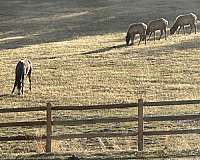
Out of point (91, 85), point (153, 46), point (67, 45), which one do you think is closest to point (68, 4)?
point (67, 45)

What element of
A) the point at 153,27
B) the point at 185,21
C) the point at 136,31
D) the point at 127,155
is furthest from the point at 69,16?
the point at 127,155

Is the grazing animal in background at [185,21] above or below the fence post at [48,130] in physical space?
above

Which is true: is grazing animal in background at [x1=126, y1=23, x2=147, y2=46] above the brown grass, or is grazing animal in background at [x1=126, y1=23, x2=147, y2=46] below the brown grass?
above

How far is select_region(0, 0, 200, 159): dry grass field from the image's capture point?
17.9 m

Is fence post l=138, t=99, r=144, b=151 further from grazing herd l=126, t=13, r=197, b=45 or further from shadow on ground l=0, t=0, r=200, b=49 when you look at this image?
shadow on ground l=0, t=0, r=200, b=49

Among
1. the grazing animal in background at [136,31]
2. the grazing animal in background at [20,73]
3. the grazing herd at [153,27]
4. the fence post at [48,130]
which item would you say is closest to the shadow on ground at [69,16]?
the grazing herd at [153,27]

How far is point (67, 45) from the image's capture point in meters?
43.7

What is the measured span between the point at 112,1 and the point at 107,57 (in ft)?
119

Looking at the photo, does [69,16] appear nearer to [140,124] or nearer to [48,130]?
[48,130]

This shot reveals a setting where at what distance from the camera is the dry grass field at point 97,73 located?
17922 mm

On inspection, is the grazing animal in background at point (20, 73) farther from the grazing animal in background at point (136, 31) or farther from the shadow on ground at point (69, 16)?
the shadow on ground at point (69, 16)

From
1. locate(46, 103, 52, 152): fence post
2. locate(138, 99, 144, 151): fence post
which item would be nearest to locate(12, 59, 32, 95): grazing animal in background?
locate(46, 103, 52, 152): fence post

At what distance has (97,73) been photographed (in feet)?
102

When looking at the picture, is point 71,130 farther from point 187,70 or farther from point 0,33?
point 0,33
